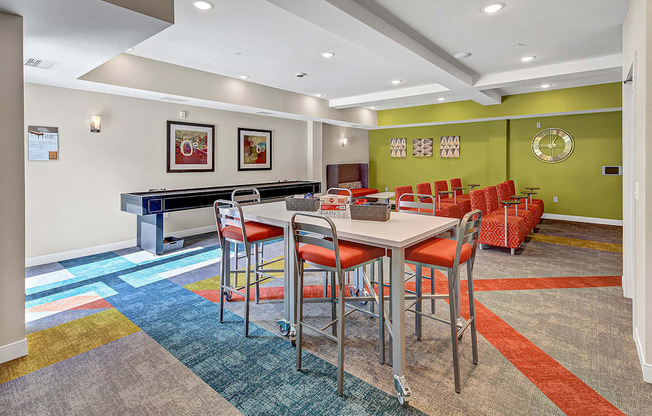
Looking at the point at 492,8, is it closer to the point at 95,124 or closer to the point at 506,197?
the point at 506,197

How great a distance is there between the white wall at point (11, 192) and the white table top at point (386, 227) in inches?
60.9

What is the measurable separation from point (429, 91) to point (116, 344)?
583 cm

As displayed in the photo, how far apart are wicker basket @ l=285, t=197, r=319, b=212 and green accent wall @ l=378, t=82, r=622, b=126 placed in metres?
5.78

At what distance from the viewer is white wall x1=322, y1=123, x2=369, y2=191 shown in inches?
356

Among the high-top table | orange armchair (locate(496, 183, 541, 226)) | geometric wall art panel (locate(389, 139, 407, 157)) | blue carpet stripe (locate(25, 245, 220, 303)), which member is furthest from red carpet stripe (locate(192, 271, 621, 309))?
geometric wall art panel (locate(389, 139, 407, 157))

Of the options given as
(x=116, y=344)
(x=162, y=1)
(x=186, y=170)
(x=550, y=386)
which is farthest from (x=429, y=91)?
(x=116, y=344)

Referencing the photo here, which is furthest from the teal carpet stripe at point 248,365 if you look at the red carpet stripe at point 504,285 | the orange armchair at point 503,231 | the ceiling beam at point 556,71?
the ceiling beam at point 556,71

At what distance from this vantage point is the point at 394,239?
79.2 inches

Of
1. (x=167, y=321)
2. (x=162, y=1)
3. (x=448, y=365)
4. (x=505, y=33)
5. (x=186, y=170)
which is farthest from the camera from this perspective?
(x=186, y=170)

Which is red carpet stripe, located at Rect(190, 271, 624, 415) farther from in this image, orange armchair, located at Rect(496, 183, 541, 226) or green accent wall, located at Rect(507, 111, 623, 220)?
green accent wall, located at Rect(507, 111, 623, 220)

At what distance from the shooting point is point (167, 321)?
3.00 meters

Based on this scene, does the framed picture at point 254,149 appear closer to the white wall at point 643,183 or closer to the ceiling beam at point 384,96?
the ceiling beam at point 384,96

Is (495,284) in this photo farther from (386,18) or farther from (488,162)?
(488,162)

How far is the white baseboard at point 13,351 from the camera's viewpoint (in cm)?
238
